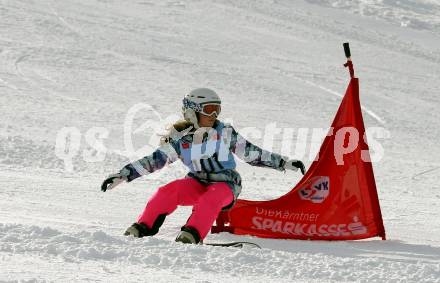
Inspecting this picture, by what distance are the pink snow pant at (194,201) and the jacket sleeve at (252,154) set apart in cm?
37

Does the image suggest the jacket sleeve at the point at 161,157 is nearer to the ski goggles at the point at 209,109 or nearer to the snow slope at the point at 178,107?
the ski goggles at the point at 209,109

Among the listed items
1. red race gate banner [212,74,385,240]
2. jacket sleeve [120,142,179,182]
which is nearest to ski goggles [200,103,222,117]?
jacket sleeve [120,142,179,182]

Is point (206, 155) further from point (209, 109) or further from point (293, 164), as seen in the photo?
point (293, 164)

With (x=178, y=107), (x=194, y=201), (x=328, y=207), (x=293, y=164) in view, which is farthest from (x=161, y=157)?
(x=178, y=107)

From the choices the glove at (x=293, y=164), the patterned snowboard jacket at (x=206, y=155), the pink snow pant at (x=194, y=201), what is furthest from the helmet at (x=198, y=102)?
the glove at (x=293, y=164)

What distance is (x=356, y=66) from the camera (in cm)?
1998

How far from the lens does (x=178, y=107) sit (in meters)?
14.5

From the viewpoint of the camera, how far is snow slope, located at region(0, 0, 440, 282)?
4219 millimetres

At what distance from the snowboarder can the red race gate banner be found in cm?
31

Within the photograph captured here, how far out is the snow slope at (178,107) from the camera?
422 centimetres

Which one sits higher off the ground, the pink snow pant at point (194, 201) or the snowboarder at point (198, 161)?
the snowboarder at point (198, 161)

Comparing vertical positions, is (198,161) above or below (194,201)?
above

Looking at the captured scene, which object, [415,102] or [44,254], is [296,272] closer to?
[44,254]

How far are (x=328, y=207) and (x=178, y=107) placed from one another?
28.4ft
